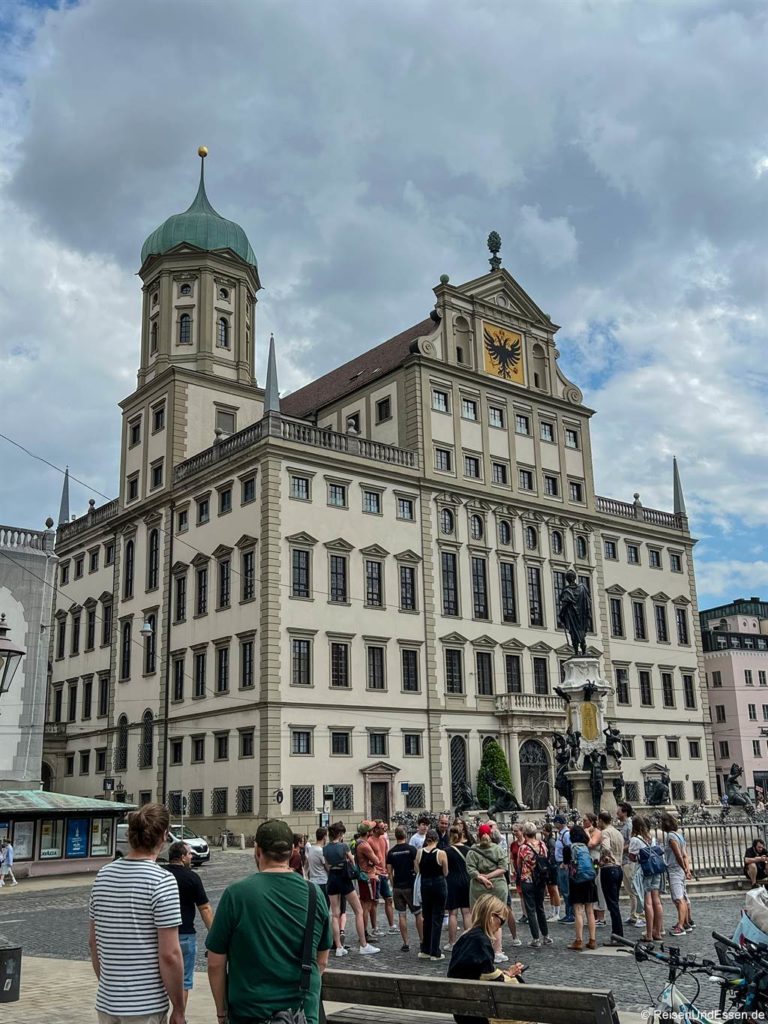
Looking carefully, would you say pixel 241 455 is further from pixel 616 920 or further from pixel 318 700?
pixel 616 920

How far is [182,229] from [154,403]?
10.4 metres

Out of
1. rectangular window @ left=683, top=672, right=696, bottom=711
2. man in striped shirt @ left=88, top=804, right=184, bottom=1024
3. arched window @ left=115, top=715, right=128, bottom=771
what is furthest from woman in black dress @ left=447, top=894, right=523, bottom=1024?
rectangular window @ left=683, top=672, right=696, bottom=711

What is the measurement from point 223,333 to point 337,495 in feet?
47.9

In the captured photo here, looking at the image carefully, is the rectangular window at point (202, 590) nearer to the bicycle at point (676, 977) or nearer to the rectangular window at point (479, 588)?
the rectangular window at point (479, 588)

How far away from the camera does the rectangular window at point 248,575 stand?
46.4 metres

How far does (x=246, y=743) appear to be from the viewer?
45.1 meters

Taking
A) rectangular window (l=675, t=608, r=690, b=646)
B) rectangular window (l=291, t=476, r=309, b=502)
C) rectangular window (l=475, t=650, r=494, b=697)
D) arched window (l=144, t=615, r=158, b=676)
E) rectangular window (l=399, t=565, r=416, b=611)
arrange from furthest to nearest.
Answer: rectangular window (l=675, t=608, r=690, b=646), arched window (l=144, t=615, r=158, b=676), rectangular window (l=475, t=650, r=494, b=697), rectangular window (l=399, t=565, r=416, b=611), rectangular window (l=291, t=476, r=309, b=502)

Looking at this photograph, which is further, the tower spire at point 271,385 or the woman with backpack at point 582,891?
the tower spire at point 271,385

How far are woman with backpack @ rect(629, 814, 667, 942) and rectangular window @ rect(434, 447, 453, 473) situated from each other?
125 ft

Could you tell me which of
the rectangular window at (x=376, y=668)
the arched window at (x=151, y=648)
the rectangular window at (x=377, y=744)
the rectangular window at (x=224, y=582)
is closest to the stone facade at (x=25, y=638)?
the rectangular window at (x=224, y=582)

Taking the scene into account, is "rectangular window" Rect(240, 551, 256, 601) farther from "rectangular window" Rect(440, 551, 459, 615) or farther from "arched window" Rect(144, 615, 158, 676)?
"rectangular window" Rect(440, 551, 459, 615)

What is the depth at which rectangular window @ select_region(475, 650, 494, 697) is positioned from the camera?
52.2m

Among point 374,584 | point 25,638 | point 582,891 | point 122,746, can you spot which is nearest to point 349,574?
point 374,584

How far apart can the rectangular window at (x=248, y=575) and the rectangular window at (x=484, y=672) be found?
12.5 metres
